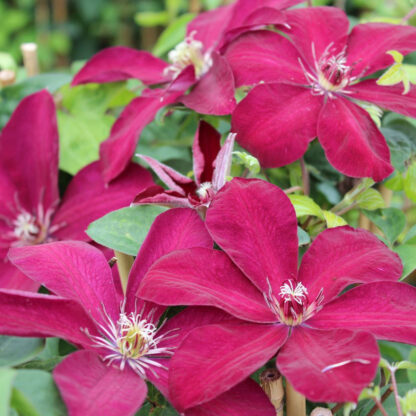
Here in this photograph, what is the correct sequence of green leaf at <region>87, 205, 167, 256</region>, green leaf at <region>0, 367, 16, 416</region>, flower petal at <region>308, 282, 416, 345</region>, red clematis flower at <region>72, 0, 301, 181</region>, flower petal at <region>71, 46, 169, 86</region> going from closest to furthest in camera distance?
green leaf at <region>0, 367, 16, 416</region>, flower petal at <region>308, 282, 416, 345</region>, green leaf at <region>87, 205, 167, 256</region>, red clematis flower at <region>72, 0, 301, 181</region>, flower petal at <region>71, 46, 169, 86</region>

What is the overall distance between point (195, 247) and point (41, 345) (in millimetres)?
153

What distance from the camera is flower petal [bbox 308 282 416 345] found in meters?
0.50

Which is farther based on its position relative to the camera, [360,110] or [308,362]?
[360,110]

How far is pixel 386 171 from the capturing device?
606 mm

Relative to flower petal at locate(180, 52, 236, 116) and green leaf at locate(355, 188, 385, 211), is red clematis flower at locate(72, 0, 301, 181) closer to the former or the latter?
flower petal at locate(180, 52, 236, 116)

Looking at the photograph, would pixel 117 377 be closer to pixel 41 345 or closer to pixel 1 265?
pixel 41 345

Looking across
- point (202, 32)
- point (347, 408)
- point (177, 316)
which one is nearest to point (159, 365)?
point (177, 316)

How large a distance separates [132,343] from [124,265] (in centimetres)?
9

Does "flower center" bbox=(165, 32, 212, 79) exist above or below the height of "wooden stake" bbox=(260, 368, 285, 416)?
above

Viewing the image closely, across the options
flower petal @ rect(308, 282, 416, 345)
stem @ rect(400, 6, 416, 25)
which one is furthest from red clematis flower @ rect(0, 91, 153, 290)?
stem @ rect(400, 6, 416, 25)

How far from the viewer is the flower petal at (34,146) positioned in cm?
77

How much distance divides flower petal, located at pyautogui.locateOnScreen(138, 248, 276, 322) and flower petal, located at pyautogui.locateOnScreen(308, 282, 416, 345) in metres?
0.05

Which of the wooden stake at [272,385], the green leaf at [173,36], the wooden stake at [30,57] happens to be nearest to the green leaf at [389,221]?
the wooden stake at [272,385]

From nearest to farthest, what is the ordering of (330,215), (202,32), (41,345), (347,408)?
(347,408) → (41,345) → (330,215) → (202,32)
